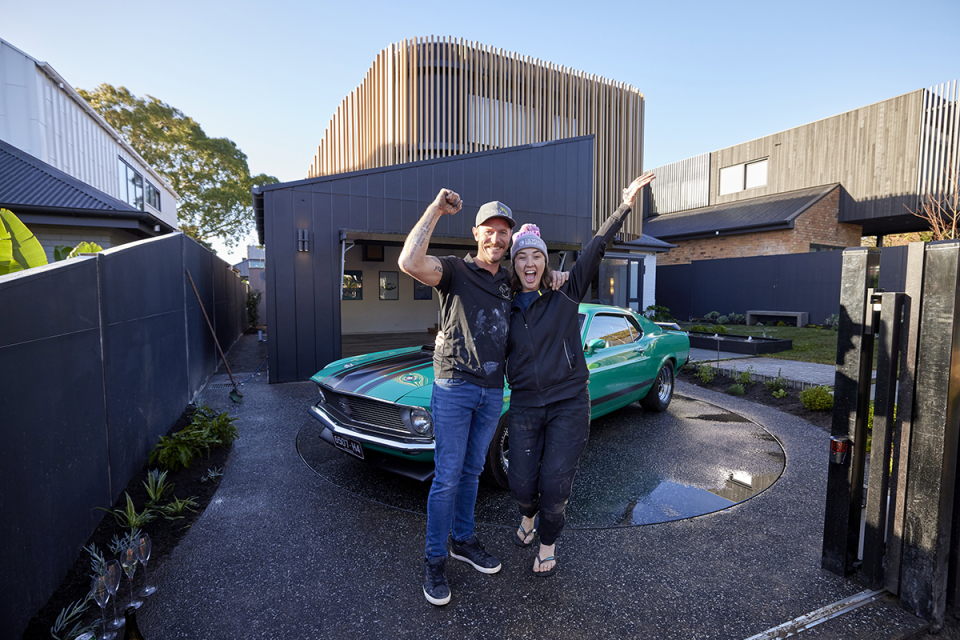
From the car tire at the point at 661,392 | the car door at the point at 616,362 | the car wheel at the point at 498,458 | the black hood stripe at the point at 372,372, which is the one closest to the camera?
the car wheel at the point at 498,458

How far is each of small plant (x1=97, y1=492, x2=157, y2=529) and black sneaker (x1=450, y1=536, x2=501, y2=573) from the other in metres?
2.02

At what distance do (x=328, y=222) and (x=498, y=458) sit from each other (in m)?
6.11

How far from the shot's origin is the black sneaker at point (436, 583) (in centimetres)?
233

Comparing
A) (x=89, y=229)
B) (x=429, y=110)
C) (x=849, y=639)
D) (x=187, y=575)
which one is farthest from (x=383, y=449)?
(x=429, y=110)

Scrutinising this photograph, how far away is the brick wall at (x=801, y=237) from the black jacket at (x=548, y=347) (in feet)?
63.1

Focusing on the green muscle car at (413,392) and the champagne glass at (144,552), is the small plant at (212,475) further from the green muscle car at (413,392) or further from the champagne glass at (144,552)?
the champagne glass at (144,552)

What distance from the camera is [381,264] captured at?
52.9 ft

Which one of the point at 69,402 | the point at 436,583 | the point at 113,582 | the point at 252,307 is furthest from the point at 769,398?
the point at 252,307

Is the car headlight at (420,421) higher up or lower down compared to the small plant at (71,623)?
higher up

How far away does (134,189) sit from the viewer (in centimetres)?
1780

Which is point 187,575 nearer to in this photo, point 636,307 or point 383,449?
point 383,449

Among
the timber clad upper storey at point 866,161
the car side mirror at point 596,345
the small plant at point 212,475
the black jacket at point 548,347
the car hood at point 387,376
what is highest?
the timber clad upper storey at point 866,161

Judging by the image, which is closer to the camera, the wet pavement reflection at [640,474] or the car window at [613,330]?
the wet pavement reflection at [640,474]

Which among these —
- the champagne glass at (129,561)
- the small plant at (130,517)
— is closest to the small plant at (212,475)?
the small plant at (130,517)
